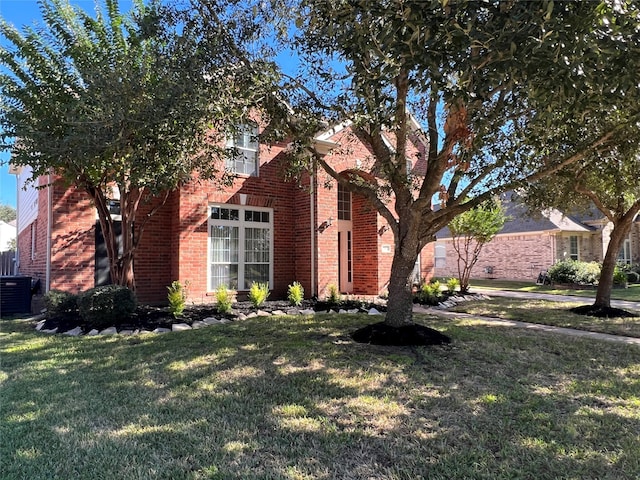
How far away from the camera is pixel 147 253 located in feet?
37.3

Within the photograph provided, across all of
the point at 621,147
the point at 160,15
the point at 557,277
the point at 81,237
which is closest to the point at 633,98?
the point at 621,147

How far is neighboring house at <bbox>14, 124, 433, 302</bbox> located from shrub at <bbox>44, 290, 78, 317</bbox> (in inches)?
42.2

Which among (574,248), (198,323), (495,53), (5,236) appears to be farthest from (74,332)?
(5,236)

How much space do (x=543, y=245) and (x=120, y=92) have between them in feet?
73.2

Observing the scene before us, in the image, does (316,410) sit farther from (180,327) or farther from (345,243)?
(345,243)

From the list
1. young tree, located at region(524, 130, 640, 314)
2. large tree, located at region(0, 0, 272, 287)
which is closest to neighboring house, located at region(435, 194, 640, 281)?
young tree, located at region(524, 130, 640, 314)

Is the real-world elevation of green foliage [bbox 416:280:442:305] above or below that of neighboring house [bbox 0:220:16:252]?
below

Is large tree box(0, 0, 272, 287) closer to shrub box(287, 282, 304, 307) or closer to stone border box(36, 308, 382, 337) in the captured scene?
stone border box(36, 308, 382, 337)

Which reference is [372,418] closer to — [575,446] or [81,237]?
[575,446]

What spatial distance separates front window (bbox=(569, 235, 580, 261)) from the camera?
74.2 ft

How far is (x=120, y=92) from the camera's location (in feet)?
17.8

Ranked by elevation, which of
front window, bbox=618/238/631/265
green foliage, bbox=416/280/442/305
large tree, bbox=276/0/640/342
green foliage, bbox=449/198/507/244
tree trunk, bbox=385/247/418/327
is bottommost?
green foliage, bbox=416/280/442/305

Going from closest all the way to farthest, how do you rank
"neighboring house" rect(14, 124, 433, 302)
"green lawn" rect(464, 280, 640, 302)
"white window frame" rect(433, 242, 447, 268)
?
"neighboring house" rect(14, 124, 433, 302)
"green lawn" rect(464, 280, 640, 302)
"white window frame" rect(433, 242, 447, 268)

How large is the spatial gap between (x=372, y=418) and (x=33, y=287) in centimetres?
1060
